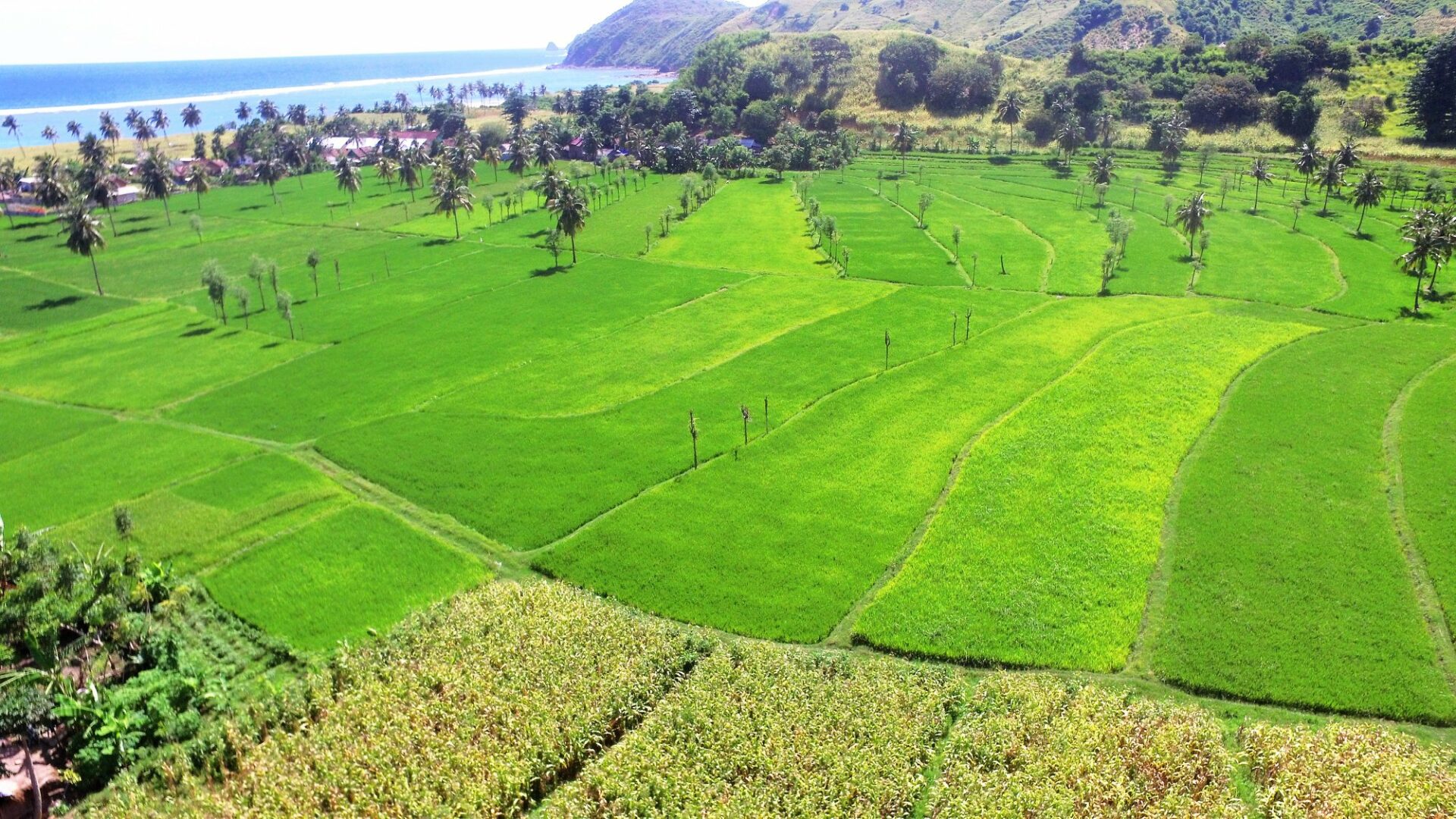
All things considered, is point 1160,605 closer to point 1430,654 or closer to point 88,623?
point 1430,654

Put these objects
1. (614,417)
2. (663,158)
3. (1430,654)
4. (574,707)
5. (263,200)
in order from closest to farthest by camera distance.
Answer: (574,707) < (1430,654) < (614,417) < (263,200) < (663,158)

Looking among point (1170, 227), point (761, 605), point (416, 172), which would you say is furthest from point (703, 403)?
point (416, 172)

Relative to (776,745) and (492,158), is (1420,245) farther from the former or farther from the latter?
(492,158)

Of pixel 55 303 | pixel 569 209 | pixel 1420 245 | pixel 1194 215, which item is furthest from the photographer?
pixel 569 209

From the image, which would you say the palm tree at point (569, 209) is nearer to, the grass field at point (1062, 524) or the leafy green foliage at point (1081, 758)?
the grass field at point (1062, 524)

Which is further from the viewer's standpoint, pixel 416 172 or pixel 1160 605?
pixel 416 172

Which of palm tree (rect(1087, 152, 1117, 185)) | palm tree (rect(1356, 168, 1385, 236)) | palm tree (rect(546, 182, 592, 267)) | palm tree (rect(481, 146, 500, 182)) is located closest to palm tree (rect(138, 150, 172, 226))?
palm tree (rect(481, 146, 500, 182))

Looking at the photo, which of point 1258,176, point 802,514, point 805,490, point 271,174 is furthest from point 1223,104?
point 271,174
